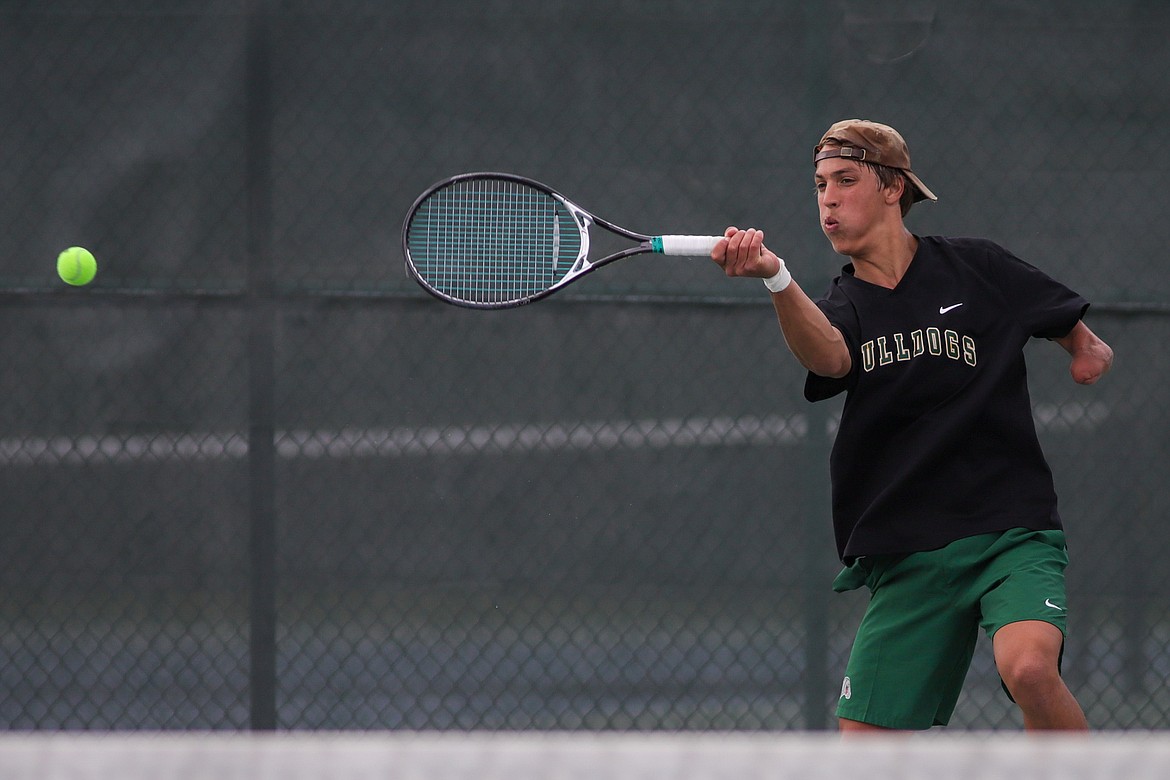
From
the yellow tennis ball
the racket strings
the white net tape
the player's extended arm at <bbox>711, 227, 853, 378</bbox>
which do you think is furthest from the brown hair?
the yellow tennis ball

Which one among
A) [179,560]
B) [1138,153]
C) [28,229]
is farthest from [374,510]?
[1138,153]

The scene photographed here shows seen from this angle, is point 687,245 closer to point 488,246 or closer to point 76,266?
point 488,246

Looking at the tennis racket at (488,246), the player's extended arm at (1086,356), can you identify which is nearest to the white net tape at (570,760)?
the player's extended arm at (1086,356)

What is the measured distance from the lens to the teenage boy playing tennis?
2.44 metres

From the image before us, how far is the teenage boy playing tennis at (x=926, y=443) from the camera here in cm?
244

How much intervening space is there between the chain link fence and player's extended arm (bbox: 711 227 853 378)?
1.28 meters

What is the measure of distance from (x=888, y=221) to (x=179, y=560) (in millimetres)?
2199

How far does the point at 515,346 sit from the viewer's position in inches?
143

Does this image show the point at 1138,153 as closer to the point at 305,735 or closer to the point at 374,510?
the point at 374,510

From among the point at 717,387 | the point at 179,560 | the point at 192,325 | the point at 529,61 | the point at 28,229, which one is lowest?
the point at 179,560

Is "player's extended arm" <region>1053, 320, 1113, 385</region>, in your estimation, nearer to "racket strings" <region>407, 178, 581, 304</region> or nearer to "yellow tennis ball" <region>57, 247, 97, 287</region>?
"racket strings" <region>407, 178, 581, 304</region>

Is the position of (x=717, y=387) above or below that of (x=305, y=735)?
above

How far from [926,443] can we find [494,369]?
4.92 feet

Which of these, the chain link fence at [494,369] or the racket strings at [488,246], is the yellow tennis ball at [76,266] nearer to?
the chain link fence at [494,369]
